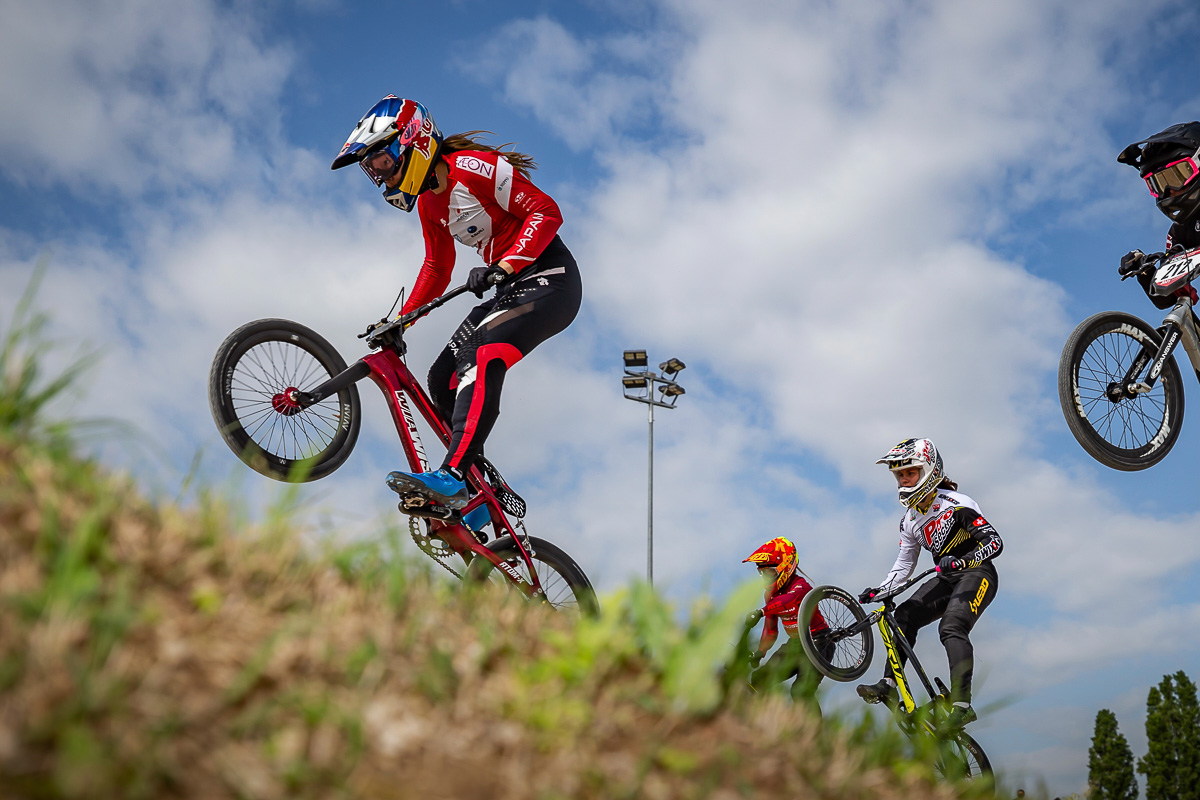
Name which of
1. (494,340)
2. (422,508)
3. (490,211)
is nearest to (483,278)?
(494,340)

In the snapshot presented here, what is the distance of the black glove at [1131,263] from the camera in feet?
25.6

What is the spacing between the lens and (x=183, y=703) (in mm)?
1614

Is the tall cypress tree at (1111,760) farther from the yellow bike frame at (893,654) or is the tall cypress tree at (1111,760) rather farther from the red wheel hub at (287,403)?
the red wheel hub at (287,403)

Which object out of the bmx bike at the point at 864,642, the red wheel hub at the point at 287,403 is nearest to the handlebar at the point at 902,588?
the bmx bike at the point at 864,642

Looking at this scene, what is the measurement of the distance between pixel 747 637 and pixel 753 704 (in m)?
0.48

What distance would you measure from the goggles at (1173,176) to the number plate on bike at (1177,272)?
61 centimetres

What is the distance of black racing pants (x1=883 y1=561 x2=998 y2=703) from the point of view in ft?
27.6

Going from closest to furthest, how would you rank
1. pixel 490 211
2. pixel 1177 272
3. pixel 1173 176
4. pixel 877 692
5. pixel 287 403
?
pixel 287 403 → pixel 490 211 → pixel 1177 272 → pixel 1173 176 → pixel 877 692

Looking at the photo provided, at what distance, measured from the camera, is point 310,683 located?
179 cm

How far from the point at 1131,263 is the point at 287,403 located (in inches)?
297

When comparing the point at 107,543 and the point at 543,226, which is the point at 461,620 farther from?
the point at 543,226

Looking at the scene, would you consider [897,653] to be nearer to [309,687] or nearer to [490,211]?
[490,211]

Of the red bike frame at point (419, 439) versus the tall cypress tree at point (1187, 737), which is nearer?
the red bike frame at point (419, 439)

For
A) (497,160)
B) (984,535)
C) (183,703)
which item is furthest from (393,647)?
(984,535)
